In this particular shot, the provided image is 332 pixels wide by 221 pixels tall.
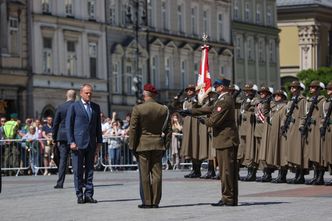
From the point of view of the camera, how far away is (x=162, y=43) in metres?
68.7

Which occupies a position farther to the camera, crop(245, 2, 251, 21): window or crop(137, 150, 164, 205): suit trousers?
crop(245, 2, 251, 21): window

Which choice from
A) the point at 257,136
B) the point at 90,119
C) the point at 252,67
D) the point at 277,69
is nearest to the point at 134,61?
the point at 252,67

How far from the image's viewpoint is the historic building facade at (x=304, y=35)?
316 feet

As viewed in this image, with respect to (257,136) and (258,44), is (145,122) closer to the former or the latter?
(257,136)

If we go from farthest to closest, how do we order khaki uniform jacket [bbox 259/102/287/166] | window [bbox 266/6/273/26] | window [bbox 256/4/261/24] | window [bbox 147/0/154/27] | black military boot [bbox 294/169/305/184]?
window [bbox 266/6/273/26], window [bbox 256/4/261/24], window [bbox 147/0/154/27], khaki uniform jacket [bbox 259/102/287/166], black military boot [bbox 294/169/305/184]

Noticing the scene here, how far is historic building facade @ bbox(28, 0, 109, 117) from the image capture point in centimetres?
5644

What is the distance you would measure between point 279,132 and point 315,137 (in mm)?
996

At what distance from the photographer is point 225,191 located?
1877cm

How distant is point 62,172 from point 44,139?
30.8 feet

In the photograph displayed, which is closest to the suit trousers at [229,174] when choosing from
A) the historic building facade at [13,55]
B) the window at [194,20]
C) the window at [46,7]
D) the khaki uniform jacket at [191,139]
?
Result: the khaki uniform jacket at [191,139]

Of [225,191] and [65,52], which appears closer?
[225,191]

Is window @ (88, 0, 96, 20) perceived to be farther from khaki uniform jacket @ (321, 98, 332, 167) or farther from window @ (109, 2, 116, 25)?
khaki uniform jacket @ (321, 98, 332, 167)

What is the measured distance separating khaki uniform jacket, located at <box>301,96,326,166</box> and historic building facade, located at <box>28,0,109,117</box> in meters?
32.1

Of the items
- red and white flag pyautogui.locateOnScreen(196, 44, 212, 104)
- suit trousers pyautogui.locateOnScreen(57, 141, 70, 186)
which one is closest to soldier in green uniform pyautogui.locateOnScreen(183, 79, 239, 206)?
suit trousers pyautogui.locateOnScreen(57, 141, 70, 186)
